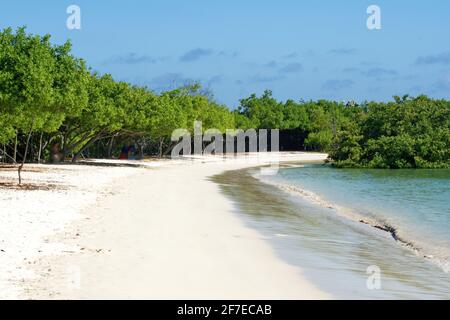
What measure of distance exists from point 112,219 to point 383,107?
6290cm

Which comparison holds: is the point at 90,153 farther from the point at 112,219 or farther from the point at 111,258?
the point at 111,258

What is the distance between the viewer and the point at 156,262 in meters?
12.1

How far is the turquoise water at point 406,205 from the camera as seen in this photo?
18.3 m

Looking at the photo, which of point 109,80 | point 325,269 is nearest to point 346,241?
point 325,269

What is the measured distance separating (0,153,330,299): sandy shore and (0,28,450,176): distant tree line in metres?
8.94

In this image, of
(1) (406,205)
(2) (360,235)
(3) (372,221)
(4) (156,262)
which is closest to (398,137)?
(1) (406,205)

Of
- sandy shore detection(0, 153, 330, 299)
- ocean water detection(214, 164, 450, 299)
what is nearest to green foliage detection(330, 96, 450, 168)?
ocean water detection(214, 164, 450, 299)

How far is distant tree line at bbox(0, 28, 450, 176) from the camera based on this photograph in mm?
26781

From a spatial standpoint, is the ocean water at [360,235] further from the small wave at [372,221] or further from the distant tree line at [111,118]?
the distant tree line at [111,118]

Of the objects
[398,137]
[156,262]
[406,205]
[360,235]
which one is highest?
[398,137]

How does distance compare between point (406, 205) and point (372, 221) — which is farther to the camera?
point (406, 205)

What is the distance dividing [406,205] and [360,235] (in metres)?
11.6

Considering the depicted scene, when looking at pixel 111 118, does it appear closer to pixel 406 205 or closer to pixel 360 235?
pixel 406 205

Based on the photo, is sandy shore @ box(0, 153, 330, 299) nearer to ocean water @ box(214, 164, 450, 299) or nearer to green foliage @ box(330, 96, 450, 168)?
ocean water @ box(214, 164, 450, 299)
